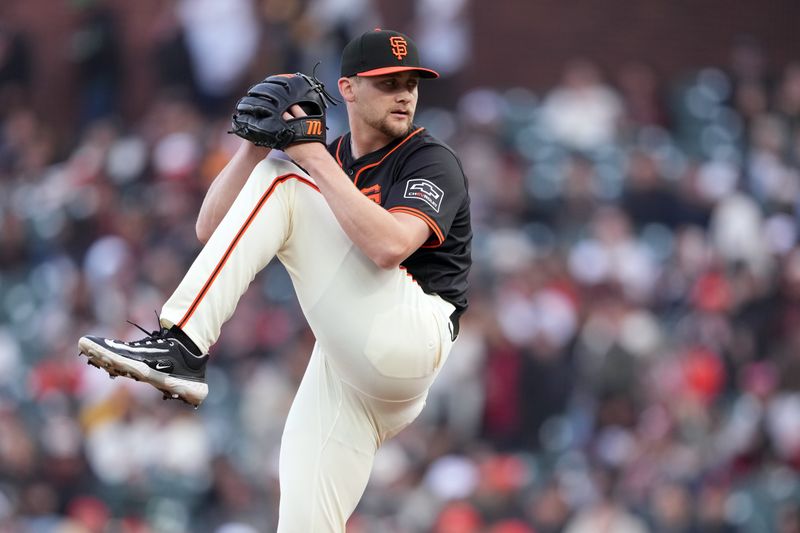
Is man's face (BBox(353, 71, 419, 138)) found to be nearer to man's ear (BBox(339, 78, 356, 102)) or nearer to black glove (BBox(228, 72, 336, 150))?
man's ear (BBox(339, 78, 356, 102))

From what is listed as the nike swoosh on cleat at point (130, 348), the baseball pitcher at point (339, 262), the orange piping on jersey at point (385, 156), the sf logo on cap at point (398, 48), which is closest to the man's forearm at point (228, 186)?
the baseball pitcher at point (339, 262)

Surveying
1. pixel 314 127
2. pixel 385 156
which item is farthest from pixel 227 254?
pixel 385 156

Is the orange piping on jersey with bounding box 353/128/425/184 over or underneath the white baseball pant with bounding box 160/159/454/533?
over

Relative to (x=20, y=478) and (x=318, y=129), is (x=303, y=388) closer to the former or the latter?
(x=318, y=129)

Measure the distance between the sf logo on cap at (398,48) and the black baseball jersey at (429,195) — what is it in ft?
1.04

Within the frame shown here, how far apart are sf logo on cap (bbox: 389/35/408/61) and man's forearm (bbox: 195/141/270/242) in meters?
0.56

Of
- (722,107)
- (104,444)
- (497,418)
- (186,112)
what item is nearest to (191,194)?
(186,112)

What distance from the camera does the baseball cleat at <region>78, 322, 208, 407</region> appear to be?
13.5 ft

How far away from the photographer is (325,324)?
14.6ft

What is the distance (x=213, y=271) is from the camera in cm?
425

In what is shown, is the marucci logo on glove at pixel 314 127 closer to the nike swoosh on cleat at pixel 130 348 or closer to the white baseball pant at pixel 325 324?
the white baseball pant at pixel 325 324

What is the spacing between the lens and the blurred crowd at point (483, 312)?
9289 mm

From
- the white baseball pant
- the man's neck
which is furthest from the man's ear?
the white baseball pant

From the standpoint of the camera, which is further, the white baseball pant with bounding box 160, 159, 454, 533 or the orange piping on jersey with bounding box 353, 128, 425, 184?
the orange piping on jersey with bounding box 353, 128, 425, 184
